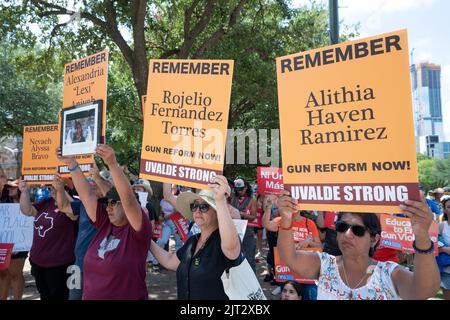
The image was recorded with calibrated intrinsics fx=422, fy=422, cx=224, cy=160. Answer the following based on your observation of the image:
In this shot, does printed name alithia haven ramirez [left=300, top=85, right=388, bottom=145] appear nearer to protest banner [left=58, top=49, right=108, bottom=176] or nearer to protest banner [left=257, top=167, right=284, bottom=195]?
protest banner [left=58, top=49, right=108, bottom=176]

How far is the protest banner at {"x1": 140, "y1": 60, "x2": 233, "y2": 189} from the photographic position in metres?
3.25

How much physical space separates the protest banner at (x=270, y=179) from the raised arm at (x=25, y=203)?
142 inches

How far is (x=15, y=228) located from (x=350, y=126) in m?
5.24

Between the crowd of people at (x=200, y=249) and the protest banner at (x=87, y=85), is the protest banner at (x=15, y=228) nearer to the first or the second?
the crowd of people at (x=200, y=249)

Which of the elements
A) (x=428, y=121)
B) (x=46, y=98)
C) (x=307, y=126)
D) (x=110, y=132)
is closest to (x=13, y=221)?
(x=307, y=126)

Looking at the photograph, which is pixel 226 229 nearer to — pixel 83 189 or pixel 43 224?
pixel 83 189

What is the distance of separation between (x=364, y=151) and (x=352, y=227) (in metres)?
0.45

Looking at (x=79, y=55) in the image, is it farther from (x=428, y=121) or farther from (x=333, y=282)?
(x=428, y=121)

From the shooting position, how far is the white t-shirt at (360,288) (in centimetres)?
227

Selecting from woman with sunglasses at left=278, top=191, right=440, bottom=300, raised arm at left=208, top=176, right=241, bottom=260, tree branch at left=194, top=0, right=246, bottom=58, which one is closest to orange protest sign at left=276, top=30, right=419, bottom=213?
woman with sunglasses at left=278, top=191, right=440, bottom=300

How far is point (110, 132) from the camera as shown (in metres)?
22.4

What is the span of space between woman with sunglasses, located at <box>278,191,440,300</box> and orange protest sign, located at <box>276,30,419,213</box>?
0.12 metres

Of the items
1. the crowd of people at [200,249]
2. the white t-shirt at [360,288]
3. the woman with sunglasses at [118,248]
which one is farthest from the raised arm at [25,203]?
the white t-shirt at [360,288]

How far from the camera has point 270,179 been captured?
23.7ft
